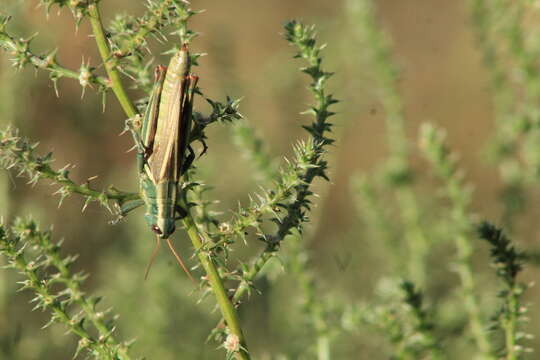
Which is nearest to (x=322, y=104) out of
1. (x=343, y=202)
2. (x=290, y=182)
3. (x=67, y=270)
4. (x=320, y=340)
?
(x=290, y=182)

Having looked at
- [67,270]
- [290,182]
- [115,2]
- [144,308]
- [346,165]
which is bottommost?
[67,270]

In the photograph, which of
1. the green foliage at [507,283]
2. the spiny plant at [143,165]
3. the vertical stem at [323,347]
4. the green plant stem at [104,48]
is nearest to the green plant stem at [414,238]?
the vertical stem at [323,347]

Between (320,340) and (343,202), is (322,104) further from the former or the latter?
(343,202)

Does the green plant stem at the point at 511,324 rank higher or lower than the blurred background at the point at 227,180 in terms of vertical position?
lower

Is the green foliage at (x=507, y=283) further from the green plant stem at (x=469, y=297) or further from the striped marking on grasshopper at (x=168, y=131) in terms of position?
the striped marking on grasshopper at (x=168, y=131)

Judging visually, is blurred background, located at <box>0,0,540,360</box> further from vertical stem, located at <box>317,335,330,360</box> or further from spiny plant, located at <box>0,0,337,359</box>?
spiny plant, located at <box>0,0,337,359</box>
